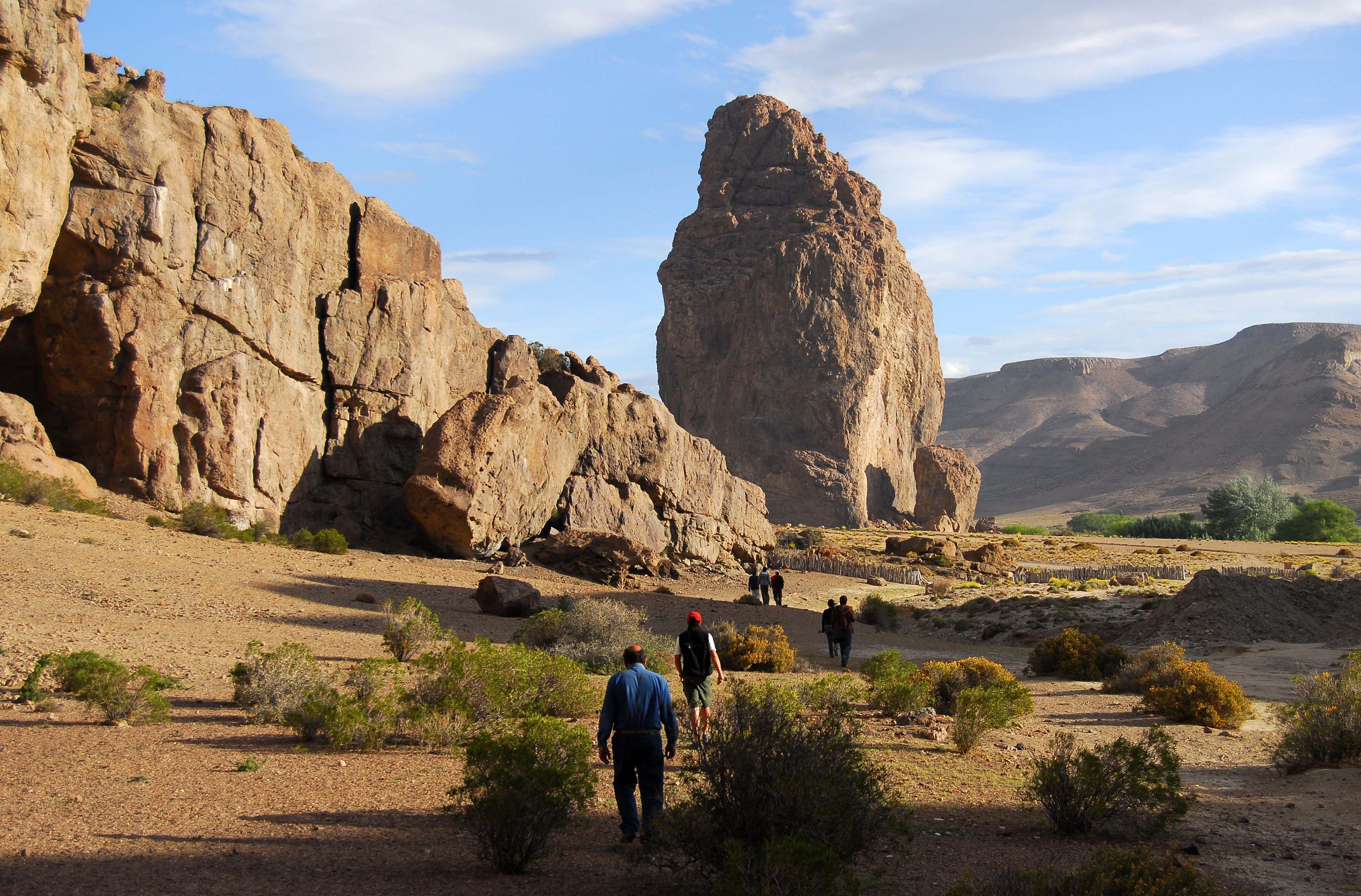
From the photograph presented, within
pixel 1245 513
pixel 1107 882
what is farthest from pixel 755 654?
pixel 1245 513

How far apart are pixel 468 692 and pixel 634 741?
339 centimetres

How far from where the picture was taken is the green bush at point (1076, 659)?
677 inches

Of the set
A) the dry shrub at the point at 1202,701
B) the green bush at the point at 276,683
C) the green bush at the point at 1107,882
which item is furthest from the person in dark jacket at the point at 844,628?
the green bush at the point at 1107,882

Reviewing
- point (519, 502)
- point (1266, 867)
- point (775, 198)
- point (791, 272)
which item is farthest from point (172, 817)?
point (775, 198)

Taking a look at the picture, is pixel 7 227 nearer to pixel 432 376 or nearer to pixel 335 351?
pixel 335 351

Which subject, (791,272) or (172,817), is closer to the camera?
(172,817)

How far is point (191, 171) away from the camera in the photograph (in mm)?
23375

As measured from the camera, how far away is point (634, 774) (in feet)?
21.8

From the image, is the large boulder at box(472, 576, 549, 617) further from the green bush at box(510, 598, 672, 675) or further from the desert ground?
the green bush at box(510, 598, 672, 675)

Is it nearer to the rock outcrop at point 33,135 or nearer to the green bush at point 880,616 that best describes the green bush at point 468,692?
the rock outcrop at point 33,135

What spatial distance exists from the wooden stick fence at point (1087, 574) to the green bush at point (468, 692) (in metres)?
34.0

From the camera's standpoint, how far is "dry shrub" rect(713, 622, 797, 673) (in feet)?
55.2

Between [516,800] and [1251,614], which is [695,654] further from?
[1251,614]

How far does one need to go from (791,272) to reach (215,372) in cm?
5639
